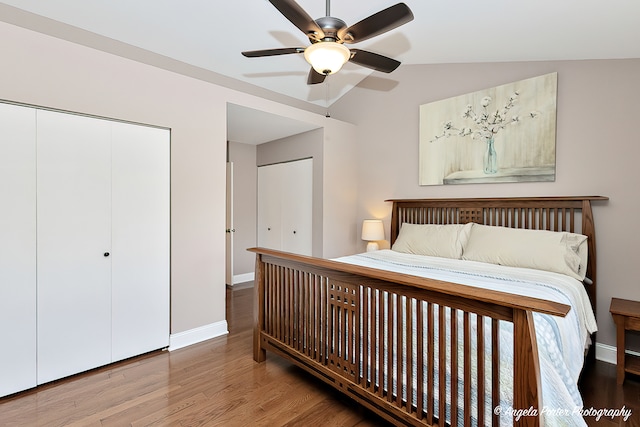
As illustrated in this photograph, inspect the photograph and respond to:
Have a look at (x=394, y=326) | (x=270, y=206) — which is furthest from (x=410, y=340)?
(x=270, y=206)

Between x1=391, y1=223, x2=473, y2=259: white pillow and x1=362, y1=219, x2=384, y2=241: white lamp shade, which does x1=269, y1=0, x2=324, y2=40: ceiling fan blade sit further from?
x1=362, y1=219, x2=384, y2=241: white lamp shade

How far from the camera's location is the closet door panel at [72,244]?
213 centimetres

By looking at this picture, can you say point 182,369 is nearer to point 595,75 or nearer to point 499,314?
point 499,314

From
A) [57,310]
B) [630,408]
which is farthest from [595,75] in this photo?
[57,310]

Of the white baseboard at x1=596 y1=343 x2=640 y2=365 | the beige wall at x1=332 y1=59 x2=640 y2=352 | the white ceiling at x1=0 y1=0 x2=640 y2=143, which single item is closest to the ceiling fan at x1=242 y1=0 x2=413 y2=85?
the white ceiling at x1=0 y1=0 x2=640 y2=143

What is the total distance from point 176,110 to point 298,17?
1.55 metres

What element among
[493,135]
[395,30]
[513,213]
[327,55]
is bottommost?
[513,213]

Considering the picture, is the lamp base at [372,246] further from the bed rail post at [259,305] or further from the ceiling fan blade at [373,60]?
the ceiling fan blade at [373,60]

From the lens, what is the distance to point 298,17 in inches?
66.1

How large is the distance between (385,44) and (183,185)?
2543 millimetres

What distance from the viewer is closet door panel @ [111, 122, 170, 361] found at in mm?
2445

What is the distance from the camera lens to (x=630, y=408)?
6.25 ft

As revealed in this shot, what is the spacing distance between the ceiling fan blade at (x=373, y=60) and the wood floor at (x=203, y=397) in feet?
7.49

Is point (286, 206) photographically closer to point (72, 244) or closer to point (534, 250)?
point (72, 244)
